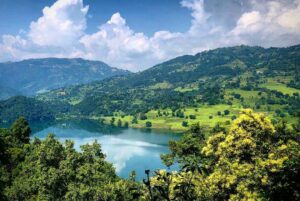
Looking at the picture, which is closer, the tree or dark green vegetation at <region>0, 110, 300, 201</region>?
dark green vegetation at <region>0, 110, 300, 201</region>

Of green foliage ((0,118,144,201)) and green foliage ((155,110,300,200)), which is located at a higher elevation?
green foliage ((155,110,300,200))

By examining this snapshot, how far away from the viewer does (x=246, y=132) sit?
42375mm

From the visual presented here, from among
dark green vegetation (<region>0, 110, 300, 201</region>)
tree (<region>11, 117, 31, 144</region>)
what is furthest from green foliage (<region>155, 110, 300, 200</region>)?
tree (<region>11, 117, 31, 144</region>)

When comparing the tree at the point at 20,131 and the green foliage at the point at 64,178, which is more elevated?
the tree at the point at 20,131

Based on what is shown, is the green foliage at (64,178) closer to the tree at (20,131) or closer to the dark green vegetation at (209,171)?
the dark green vegetation at (209,171)

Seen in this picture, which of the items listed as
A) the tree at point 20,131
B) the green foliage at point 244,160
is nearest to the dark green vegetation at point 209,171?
the green foliage at point 244,160

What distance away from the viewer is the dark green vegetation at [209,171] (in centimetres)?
2809

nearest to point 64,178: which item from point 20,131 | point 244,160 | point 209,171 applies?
point 209,171

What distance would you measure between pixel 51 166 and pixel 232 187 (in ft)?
102

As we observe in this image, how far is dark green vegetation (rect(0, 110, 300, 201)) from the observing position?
28.1 m

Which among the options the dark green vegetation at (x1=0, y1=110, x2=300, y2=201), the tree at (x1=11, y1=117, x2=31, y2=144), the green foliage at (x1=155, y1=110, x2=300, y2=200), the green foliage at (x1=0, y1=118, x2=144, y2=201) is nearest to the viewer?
the dark green vegetation at (x1=0, y1=110, x2=300, y2=201)

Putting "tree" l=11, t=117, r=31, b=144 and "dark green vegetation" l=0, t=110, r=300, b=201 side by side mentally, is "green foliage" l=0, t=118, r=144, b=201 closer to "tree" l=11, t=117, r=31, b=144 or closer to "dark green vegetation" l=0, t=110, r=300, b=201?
"dark green vegetation" l=0, t=110, r=300, b=201

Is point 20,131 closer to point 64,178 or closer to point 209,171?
point 64,178

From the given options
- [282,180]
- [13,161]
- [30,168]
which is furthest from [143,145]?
[282,180]
